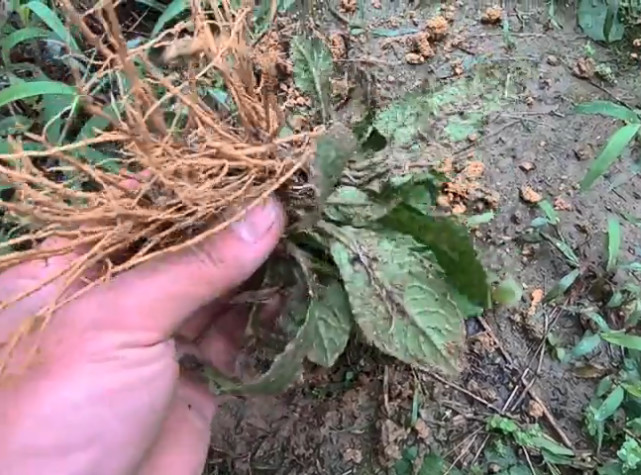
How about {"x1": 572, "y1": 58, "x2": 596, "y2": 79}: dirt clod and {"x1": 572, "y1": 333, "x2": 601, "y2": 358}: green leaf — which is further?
{"x1": 572, "y1": 58, "x2": 596, "y2": 79}: dirt clod

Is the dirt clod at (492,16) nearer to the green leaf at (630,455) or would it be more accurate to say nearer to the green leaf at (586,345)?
the green leaf at (586,345)

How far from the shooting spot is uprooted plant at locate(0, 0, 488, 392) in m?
1.01

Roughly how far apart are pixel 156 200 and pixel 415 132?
15.6 inches

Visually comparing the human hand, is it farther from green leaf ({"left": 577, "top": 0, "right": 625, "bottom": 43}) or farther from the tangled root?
green leaf ({"left": 577, "top": 0, "right": 625, "bottom": 43})

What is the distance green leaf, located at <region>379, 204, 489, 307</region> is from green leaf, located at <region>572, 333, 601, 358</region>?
29 cm

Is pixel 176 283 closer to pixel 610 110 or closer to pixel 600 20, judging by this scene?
pixel 610 110

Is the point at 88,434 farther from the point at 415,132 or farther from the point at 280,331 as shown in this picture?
the point at 415,132

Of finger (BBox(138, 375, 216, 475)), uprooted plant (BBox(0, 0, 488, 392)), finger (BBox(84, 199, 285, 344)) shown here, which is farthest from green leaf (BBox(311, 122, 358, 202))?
finger (BBox(138, 375, 216, 475))

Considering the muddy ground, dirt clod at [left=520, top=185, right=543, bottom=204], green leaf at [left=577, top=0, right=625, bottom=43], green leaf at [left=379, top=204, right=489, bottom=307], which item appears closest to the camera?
green leaf at [left=379, top=204, right=489, bottom=307]

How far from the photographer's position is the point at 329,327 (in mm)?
1168

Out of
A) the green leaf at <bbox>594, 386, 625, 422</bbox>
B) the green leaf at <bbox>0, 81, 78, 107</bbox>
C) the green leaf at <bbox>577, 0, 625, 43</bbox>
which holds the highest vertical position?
the green leaf at <bbox>0, 81, 78, 107</bbox>

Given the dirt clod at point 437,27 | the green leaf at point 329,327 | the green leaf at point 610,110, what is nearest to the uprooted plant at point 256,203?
the green leaf at point 329,327

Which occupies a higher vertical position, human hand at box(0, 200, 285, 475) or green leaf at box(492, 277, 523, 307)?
human hand at box(0, 200, 285, 475)

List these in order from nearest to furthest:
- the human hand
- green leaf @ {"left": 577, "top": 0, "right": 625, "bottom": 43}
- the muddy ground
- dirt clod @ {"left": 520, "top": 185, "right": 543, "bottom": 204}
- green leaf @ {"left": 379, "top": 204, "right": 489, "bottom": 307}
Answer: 1. the human hand
2. green leaf @ {"left": 379, "top": 204, "right": 489, "bottom": 307}
3. the muddy ground
4. dirt clod @ {"left": 520, "top": 185, "right": 543, "bottom": 204}
5. green leaf @ {"left": 577, "top": 0, "right": 625, "bottom": 43}
